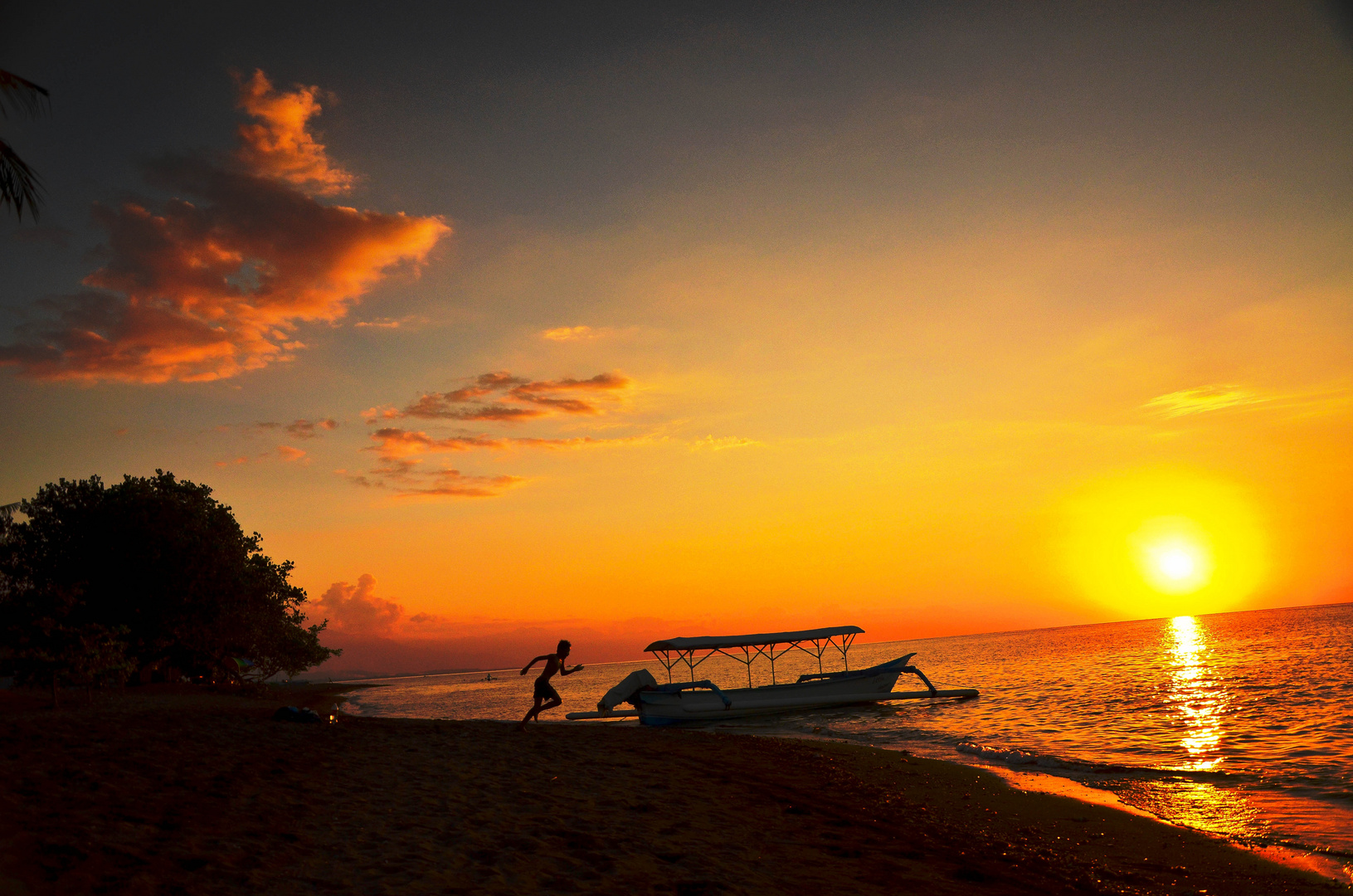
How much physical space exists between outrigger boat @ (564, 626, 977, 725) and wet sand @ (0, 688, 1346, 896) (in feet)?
56.3

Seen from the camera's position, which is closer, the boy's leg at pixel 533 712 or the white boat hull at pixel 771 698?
the boy's leg at pixel 533 712

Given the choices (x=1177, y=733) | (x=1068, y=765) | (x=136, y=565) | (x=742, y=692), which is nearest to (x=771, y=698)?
(x=742, y=692)

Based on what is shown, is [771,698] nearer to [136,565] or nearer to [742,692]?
[742,692]

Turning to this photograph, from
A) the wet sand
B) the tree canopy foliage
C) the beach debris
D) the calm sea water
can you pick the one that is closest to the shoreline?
the calm sea water

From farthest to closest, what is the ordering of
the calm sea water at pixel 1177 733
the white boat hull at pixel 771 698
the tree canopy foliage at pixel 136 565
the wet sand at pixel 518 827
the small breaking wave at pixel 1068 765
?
the tree canopy foliage at pixel 136 565 < the white boat hull at pixel 771 698 < the small breaking wave at pixel 1068 765 < the calm sea water at pixel 1177 733 < the wet sand at pixel 518 827

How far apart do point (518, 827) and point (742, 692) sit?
86.9ft

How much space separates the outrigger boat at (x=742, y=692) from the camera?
3169 cm

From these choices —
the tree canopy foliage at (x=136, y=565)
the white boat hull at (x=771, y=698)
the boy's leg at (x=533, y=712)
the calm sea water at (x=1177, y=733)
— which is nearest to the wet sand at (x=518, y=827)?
the boy's leg at (x=533, y=712)

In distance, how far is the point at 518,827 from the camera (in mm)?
8562

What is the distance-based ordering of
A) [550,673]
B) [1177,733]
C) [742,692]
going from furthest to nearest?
[742,692] < [1177,733] < [550,673]

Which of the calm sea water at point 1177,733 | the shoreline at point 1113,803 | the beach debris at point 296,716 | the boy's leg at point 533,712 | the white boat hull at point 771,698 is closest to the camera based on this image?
Answer: the shoreline at point 1113,803

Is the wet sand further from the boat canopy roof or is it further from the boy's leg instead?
the boat canopy roof

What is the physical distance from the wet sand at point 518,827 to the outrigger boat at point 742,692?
17.2 metres

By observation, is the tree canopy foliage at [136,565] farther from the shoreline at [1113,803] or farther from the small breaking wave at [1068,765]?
the small breaking wave at [1068,765]
